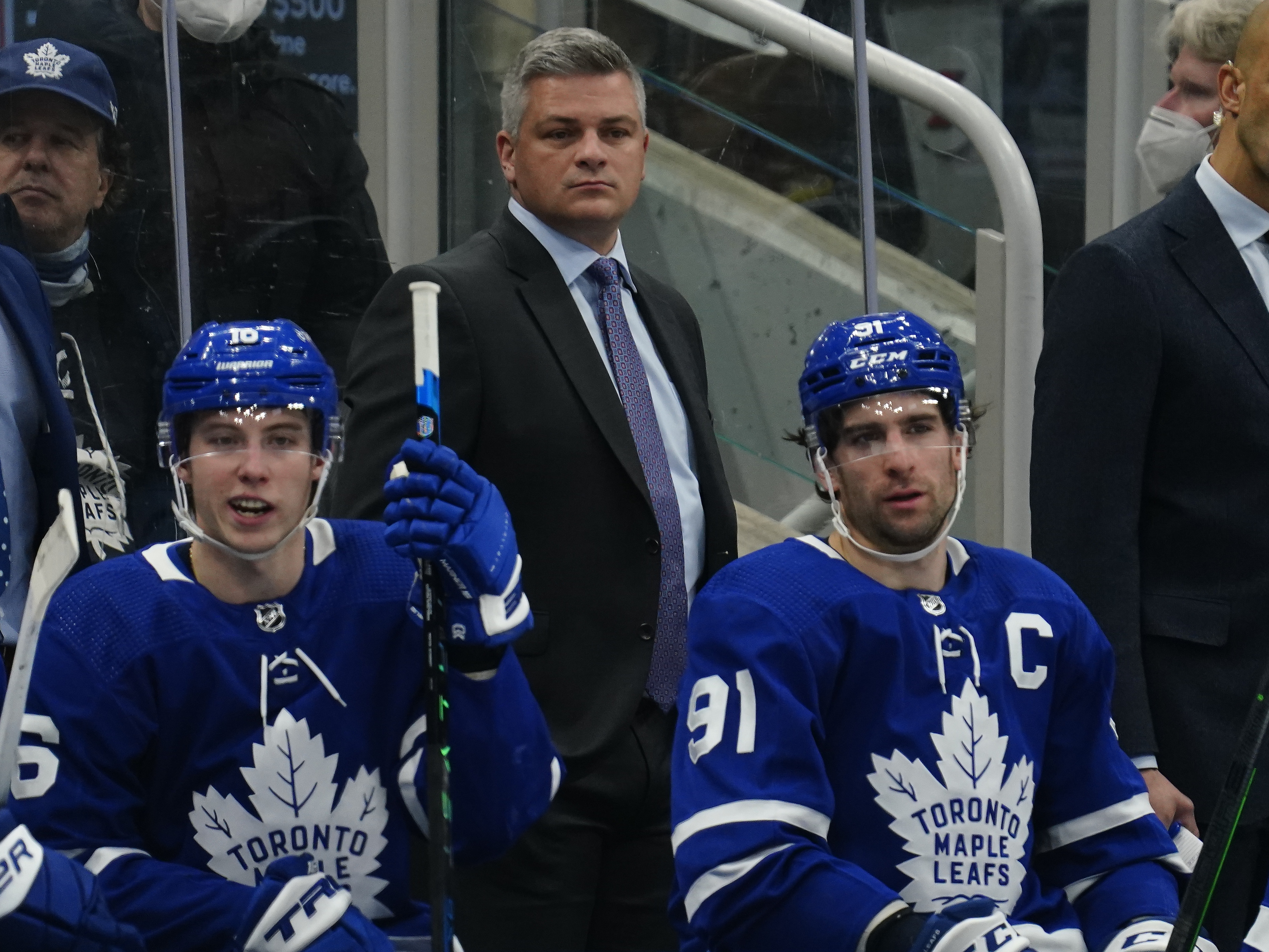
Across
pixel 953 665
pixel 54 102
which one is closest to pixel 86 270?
pixel 54 102

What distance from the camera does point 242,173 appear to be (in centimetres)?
380

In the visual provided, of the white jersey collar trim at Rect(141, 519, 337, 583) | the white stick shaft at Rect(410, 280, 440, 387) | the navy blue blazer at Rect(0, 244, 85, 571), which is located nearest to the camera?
the white stick shaft at Rect(410, 280, 440, 387)

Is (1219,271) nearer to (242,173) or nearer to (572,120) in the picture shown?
(572,120)

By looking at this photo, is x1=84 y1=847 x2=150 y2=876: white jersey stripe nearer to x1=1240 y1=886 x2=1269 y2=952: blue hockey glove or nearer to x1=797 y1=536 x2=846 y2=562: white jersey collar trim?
x1=797 y1=536 x2=846 y2=562: white jersey collar trim

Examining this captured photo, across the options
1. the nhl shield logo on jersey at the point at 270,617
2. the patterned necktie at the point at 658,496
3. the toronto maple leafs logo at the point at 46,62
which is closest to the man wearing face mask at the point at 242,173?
the toronto maple leafs logo at the point at 46,62

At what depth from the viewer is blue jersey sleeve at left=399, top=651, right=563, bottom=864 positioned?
7.55 ft

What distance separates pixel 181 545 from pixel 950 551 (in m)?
0.95

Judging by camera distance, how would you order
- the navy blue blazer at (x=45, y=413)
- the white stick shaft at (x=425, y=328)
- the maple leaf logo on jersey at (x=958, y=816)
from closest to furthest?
1. the white stick shaft at (x=425, y=328)
2. the maple leaf logo on jersey at (x=958, y=816)
3. the navy blue blazer at (x=45, y=413)

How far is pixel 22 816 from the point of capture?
7.25 ft

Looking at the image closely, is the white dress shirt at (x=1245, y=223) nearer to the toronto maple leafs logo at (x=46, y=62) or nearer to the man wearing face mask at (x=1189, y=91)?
the man wearing face mask at (x=1189, y=91)

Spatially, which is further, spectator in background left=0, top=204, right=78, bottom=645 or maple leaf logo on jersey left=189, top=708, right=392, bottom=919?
spectator in background left=0, top=204, right=78, bottom=645

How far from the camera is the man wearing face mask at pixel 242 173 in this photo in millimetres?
3697

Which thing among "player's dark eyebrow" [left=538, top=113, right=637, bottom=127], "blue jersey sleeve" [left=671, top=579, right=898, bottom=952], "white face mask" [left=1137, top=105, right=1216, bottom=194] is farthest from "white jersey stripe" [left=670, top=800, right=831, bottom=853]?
"white face mask" [left=1137, top=105, right=1216, bottom=194]

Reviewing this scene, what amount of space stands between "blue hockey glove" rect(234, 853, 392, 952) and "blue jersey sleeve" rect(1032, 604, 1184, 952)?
813 mm
